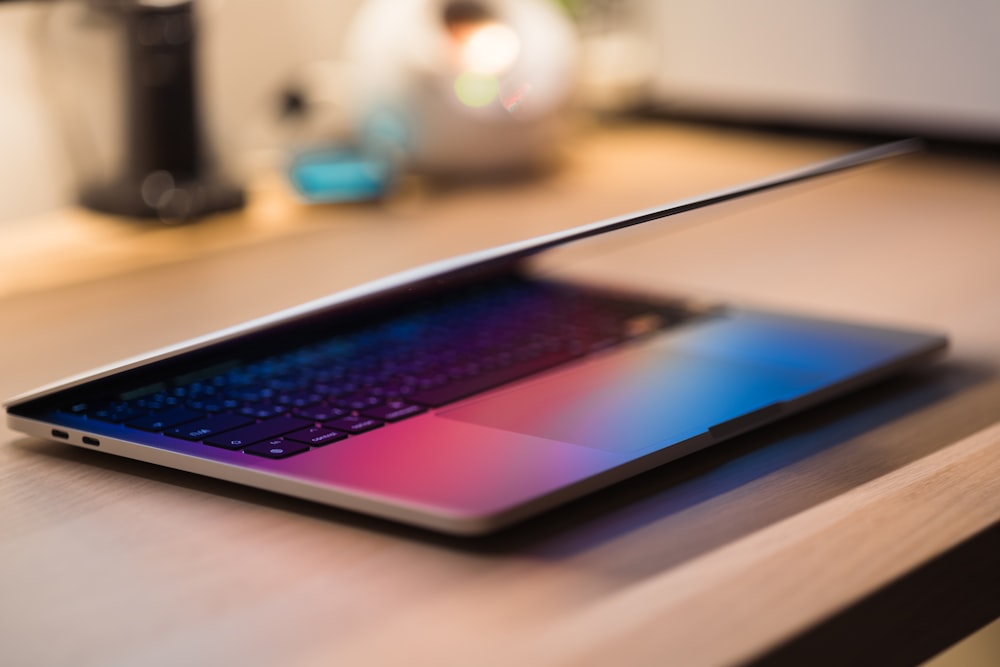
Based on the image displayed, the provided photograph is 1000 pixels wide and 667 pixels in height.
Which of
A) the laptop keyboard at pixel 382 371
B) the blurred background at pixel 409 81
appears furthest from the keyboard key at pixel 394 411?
the blurred background at pixel 409 81

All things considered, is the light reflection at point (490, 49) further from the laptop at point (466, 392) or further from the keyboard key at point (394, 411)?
the keyboard key at point (394, 411)

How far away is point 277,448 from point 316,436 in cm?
2

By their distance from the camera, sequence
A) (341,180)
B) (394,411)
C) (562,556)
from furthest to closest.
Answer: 1. (341,180)
2. (394,411)
3. (562,556)

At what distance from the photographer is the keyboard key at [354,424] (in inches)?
21.4

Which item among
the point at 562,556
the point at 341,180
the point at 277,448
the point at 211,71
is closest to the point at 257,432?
the point at 277,448

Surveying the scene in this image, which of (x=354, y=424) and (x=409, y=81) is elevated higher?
→ (x=409, y=81)

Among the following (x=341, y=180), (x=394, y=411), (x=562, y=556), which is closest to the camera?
(x=562, y=556)

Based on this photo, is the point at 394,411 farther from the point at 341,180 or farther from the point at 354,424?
the point at 341,180

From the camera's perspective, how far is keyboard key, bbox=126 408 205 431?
56 cm

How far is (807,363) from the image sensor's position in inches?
25.5

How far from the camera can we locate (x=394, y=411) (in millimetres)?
570

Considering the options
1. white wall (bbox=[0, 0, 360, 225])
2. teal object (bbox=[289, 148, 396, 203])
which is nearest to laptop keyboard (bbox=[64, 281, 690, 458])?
teal object (bbox=[289, 148, 396, 203])

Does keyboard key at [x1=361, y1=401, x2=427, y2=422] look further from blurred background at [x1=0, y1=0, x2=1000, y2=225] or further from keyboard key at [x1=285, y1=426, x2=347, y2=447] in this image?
blurred background at [x1=0, y1=0, x2=1000, y2=225]

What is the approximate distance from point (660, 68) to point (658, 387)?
948 millimetres
